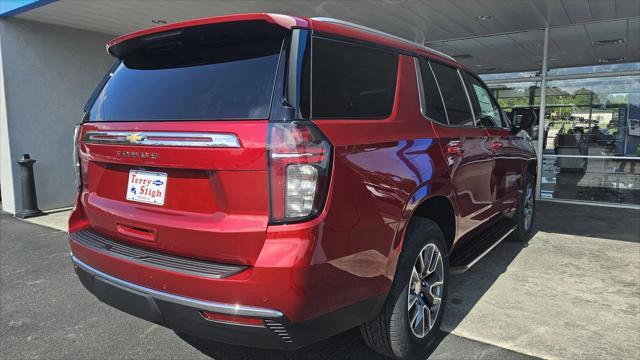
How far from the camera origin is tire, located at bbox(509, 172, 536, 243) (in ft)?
16.9

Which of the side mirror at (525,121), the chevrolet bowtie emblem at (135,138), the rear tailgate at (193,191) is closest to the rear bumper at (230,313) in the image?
the rear tailgate at (193,191)

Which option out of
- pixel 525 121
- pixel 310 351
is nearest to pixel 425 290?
pixel 310 351

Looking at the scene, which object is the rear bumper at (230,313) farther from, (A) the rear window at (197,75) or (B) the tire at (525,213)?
(B) the tire at (525,213)

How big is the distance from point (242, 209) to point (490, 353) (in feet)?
6.60

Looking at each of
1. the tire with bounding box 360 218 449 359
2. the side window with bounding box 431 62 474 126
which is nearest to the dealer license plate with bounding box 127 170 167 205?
the tire with bounding box 360 218 449 359

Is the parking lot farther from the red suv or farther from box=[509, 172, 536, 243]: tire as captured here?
the red suv

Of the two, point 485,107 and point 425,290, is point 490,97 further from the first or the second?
point 425,290

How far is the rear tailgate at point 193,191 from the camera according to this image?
1911 millimetres

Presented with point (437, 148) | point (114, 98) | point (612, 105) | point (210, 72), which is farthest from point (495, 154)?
point (612, 105)

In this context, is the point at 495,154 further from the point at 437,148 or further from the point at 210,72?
the point at 210,72

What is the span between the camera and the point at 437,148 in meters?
2.86

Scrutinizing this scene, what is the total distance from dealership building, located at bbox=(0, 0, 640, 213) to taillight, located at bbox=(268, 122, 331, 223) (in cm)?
547

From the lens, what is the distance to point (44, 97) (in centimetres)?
777

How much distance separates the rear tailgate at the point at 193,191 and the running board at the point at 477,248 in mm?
1850
